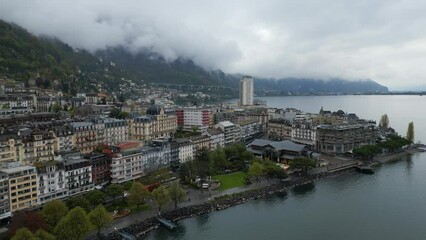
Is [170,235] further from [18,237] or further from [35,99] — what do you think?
[35,99]

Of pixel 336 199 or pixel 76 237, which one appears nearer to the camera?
pixel 76 237

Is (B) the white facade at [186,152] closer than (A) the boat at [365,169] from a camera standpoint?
Yes

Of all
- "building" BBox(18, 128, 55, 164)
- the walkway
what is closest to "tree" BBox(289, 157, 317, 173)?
the walkway

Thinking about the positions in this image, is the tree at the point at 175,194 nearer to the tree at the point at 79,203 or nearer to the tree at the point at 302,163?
the tree at the point at 79,203

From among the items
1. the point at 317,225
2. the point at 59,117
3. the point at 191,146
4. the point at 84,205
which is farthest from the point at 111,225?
the point at 59,117

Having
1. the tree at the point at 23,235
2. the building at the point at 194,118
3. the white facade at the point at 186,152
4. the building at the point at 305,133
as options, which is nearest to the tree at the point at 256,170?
the white facade at the point at 186,152

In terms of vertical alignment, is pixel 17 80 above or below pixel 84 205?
above

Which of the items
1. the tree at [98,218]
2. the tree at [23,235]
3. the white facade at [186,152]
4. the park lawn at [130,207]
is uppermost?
the white facade at [186,152]
